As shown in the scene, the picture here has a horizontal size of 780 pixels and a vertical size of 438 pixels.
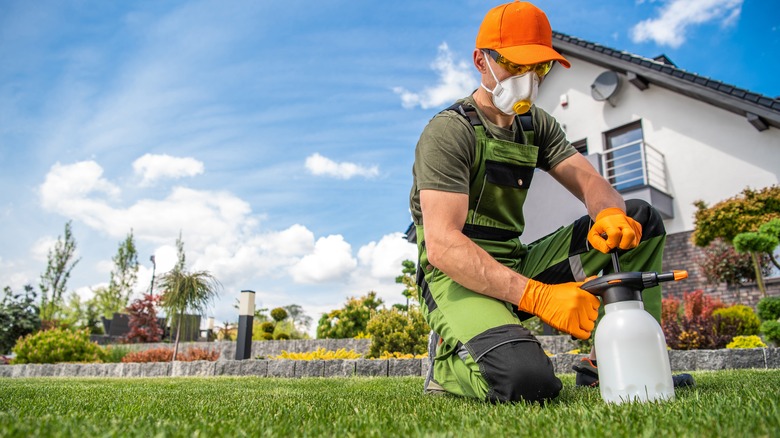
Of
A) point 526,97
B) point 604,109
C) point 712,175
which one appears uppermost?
point 604,109

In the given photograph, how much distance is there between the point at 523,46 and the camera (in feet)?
8.18

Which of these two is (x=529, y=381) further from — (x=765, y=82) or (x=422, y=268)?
(x=765, y=82)

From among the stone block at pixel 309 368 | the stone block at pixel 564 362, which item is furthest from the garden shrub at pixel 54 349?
the stone block at pixel 564 362

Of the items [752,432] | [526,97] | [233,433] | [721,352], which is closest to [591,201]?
[526,97]

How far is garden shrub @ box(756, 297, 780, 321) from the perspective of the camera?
6.16 m

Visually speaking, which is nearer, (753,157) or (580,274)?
(580,274)

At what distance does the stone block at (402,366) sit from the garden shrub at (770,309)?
14.5 ft

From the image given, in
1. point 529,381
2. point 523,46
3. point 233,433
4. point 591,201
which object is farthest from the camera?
point 591,201

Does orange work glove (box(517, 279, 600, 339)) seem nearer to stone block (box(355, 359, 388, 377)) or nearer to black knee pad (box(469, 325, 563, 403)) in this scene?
black knee pad (box(469, 325, 563, 403))

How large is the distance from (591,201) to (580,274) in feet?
1.34

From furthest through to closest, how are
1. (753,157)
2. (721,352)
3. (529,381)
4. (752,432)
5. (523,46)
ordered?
(753,157) < (721,352) < (523,46) < (529,381) < (752,432)

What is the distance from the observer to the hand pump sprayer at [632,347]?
173 centimetres

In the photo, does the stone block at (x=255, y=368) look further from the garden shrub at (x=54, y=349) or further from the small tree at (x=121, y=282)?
the small tree at (x=121, y=282)

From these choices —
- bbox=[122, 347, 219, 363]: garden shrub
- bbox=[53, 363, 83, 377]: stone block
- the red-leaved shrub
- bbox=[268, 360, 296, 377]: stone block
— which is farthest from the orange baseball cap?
the red-leaved shrub
